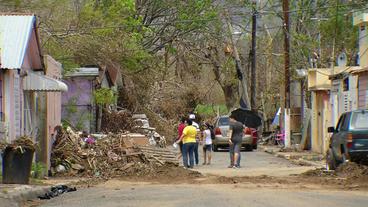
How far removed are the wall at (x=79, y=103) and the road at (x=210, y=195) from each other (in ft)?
45.0

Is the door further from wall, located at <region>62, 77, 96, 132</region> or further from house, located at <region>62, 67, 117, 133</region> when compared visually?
wall, located at <region>62, 77, 96, 132</region>

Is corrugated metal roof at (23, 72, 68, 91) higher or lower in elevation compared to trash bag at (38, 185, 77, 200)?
higher

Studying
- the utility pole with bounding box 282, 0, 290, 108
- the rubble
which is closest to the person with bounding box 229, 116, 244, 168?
the rubble

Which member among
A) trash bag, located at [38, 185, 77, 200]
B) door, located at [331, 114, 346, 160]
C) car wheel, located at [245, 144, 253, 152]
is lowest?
trash bag, located at [38, 185, 77, 200]

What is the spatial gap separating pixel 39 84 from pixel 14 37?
192 centimetres

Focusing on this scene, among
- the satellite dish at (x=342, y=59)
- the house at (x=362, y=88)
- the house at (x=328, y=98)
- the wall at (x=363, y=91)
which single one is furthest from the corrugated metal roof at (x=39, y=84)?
the satellite dish at (x=342, y=59)

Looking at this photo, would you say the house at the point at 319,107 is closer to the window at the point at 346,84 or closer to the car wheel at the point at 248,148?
the window at the point at 346,84

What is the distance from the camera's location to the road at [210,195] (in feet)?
45.0

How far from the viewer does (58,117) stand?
24766mm

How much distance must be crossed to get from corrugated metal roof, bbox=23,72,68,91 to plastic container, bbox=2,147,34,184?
9.85 ft

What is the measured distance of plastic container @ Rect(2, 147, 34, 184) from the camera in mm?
17141

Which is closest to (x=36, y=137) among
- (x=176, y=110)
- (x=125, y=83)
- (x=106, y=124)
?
(x=106, y=124)

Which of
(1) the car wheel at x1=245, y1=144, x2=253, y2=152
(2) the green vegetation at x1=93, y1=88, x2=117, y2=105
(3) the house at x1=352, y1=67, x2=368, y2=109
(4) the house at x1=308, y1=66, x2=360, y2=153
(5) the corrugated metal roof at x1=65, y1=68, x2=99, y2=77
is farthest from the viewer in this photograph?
(1) the car wheel at x1=245, y1=144, x2=253, y2=152

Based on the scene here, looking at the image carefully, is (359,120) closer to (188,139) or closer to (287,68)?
(188,139)
